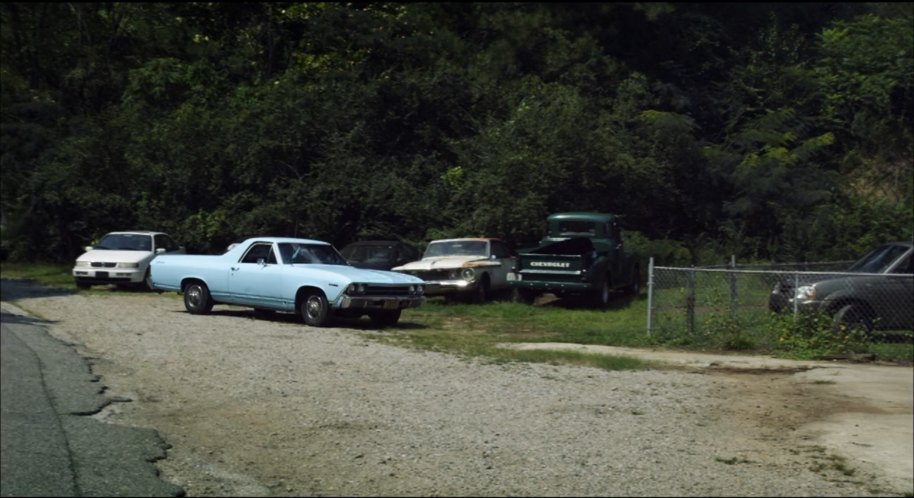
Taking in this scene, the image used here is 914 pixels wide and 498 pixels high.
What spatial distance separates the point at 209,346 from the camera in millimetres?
12930

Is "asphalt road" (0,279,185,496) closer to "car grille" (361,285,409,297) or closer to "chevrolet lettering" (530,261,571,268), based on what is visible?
"car grille" (361,285,409,297)

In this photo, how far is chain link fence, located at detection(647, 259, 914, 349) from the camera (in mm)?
12422

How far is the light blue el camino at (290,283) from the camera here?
15.9 m

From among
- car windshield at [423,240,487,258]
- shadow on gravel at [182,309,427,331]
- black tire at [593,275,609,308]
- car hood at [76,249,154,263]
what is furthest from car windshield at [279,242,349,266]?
Result: car hood at [76,249,154,263]

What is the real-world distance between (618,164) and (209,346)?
52.5ft

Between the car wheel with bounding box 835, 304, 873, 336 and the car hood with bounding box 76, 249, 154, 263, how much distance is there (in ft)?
50.5

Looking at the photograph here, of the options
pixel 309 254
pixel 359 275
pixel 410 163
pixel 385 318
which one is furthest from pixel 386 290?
pixel 410 163

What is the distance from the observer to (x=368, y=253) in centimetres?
2283

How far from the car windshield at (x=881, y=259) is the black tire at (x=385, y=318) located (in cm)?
738

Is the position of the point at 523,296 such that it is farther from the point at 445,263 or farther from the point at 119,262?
the point at 119,262

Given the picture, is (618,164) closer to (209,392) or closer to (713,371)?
(713,371)

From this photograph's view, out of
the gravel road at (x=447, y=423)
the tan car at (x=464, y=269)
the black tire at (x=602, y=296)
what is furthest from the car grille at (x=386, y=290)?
the black tire at (x=602, y=296)

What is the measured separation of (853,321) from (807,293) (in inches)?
34.1

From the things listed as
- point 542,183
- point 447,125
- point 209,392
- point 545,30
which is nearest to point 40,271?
point 447,125
